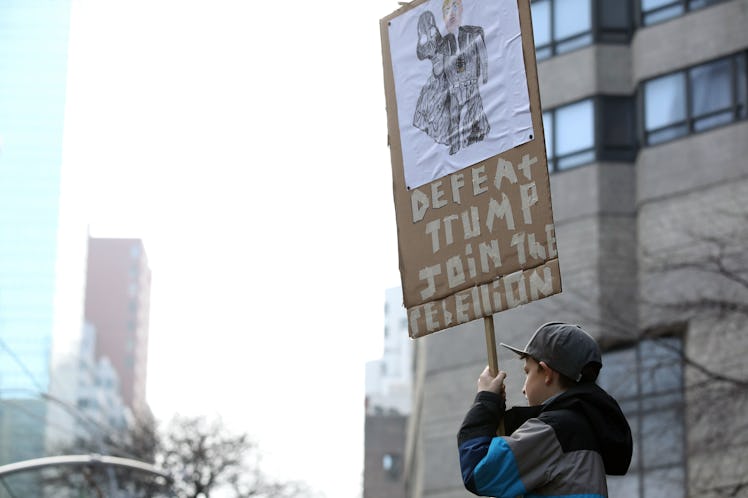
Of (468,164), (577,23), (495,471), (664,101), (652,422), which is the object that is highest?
(577,23)

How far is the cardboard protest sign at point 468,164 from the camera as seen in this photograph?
6.34 m

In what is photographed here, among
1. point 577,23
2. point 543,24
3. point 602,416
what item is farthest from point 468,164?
point 543,24

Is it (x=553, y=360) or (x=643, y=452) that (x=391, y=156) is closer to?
(x=553, y=360)

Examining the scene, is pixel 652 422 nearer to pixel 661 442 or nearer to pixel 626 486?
pixel 661 442

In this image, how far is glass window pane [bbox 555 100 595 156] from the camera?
32344 millimetres

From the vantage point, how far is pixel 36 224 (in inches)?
5999

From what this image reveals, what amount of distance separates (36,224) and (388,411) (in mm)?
70153

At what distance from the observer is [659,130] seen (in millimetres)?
31359

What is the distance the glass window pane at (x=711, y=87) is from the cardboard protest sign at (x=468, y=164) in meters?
24.1

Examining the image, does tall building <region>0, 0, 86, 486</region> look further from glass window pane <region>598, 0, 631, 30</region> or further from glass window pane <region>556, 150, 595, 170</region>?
glass window pane <region>598, 0, 631, 30</region>

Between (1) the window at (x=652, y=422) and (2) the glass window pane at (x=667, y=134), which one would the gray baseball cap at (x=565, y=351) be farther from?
(2) the glass window pane at (x=667, y=134)

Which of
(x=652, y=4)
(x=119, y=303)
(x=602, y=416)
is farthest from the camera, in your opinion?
(x=119, y=303)

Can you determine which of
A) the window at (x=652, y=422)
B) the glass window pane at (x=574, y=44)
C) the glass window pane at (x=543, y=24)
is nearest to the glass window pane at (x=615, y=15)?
the glass window pane at (x=574, y=44)

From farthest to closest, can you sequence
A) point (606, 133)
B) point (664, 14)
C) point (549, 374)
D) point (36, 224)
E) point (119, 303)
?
point (119, 303)
point (36, 224)
point (606, 133)
point (664, 14)
point (549, 374)
